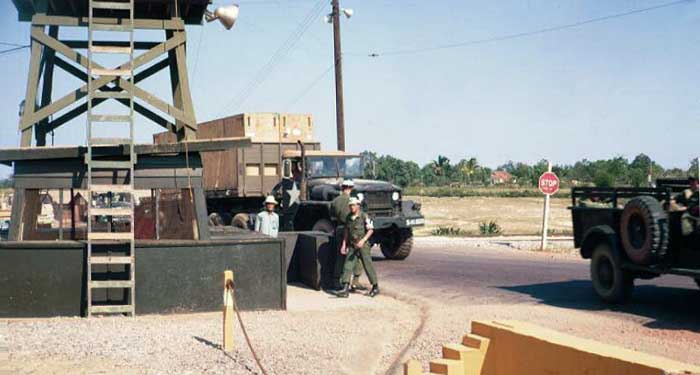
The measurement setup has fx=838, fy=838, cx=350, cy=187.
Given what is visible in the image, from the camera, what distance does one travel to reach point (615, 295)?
491 inches

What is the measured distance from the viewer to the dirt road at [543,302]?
9977 millimetres

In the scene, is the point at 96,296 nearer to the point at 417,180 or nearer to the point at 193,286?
the point at 193,286

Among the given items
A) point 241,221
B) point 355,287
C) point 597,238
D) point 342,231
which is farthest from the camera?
point 241,221

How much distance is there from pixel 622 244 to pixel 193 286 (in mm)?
6329

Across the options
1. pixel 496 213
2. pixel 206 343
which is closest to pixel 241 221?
pixel 206 343

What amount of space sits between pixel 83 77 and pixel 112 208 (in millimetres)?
2981

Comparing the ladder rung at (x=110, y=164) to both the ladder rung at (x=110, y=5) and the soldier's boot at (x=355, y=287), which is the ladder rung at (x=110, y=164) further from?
the soldier's boot at (x=355, y=287)

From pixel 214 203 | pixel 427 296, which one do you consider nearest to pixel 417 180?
pixel 214 203

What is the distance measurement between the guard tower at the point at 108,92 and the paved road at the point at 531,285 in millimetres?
5180

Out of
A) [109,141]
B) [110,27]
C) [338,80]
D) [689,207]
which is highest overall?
[338,80]

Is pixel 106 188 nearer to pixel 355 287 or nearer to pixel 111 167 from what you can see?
pixel 111 167

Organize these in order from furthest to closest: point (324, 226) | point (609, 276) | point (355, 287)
→ point (324, 226) → point (355, 287) → point (609, 276)

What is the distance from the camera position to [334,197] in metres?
20.0

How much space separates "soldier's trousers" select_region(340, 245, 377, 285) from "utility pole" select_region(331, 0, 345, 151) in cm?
1780
